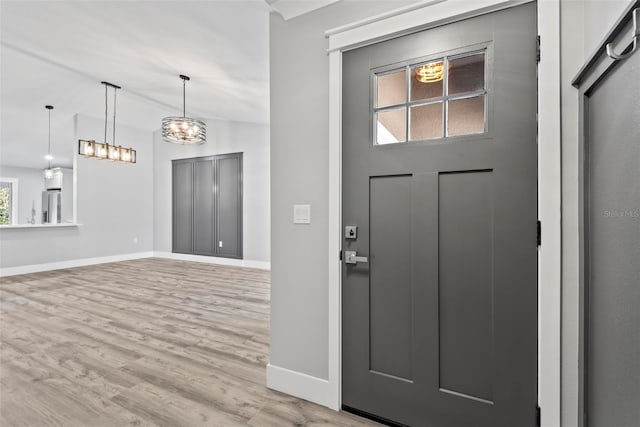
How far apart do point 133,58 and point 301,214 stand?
11.2 ft

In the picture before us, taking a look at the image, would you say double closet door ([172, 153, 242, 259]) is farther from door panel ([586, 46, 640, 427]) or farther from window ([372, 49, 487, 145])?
door panel ([586, 46, 640, 427])

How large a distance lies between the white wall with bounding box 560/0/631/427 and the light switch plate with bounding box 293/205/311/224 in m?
1.28

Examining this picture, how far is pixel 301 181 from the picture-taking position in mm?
1949

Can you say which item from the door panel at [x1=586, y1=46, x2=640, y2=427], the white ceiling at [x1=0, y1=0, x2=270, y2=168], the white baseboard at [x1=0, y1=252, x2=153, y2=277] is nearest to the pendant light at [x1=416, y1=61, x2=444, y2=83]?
the door panel at [x1=586, y1=46, x2=640, y2=427]

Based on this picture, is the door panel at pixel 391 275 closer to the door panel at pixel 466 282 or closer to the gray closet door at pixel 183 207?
the door panel at pixel 466 282

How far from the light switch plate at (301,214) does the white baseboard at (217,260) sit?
443 cm

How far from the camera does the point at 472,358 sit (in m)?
1.48

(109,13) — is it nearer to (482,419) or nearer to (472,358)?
(472,358)

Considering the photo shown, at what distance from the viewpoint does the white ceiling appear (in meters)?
2.73

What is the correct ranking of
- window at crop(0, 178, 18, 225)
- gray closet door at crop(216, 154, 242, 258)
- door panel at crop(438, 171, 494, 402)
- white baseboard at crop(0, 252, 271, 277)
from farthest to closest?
window at crop(0, 178, 18, 225) → gray closet door at crop(216, 154, 242, 258) → white baseboard at crop(0, 252, 271, 277) → door panel at crop(438, 171, 494, 402)

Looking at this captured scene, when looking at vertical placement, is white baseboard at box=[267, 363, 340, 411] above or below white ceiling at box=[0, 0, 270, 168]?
below

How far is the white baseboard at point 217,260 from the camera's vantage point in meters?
6.30

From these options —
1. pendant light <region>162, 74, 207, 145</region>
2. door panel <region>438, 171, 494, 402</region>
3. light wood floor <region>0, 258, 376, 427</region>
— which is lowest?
light wood floor <region>0, 258, 376, 427</region>

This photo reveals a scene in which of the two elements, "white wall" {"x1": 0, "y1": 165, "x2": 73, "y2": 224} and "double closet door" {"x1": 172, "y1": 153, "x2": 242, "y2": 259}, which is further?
"white wall" {"x1": 0, "y1": 165, "x2": 73, "y2": 224}
